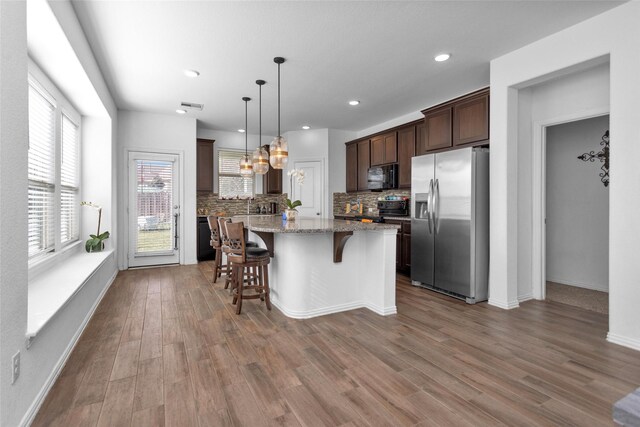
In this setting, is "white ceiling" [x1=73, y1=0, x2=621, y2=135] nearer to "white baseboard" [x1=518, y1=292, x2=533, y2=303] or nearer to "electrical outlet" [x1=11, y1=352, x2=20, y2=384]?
"electrical outlet" [x1=11, y1=352, x2=20, y2=384]

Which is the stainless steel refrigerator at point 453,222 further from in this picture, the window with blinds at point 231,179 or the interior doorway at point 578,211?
the window with blinds at point 231,179

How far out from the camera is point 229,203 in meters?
7.17

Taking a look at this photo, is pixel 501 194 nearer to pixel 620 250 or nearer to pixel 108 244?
pixel 620 250

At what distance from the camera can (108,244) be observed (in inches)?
182

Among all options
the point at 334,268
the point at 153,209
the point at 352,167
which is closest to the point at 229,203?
the point at 153,209

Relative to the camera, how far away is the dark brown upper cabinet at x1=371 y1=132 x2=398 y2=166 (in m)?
5.73

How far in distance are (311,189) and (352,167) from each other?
→ 100cm

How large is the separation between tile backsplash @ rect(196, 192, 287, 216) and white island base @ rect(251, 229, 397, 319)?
3.83m

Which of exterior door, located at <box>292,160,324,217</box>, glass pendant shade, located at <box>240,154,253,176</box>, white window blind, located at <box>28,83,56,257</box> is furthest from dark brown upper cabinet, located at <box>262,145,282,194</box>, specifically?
white window blind, located at <box>28,83,56,257</box>

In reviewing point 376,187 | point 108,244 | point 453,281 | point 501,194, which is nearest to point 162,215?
point 108,244

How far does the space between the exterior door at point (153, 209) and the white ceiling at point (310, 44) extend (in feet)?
3.68

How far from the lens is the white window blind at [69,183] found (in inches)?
144

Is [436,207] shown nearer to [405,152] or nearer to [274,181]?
[405,152]

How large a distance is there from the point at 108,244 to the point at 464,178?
4.90m
